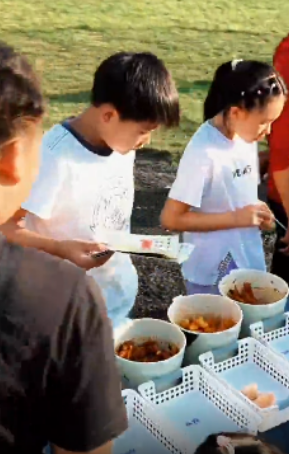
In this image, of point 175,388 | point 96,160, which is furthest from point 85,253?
point 175,388

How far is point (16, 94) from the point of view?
94cm

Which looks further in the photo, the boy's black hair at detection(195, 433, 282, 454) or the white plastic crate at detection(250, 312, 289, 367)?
the white plastic crate at detection(250, 312, 289, 367)

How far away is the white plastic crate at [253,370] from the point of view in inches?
68.6

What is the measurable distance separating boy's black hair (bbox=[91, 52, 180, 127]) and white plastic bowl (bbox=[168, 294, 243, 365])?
524 millimetres

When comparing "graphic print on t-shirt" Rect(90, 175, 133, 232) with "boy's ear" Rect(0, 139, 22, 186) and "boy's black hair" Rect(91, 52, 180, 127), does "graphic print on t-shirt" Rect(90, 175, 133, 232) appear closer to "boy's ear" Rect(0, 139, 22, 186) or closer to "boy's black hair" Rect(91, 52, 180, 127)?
"boy's black hair" Rect(91, 52, 180, 127)

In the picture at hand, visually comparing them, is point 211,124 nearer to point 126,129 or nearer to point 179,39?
point 126,129

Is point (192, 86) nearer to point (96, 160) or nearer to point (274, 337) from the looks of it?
point (96, 160)

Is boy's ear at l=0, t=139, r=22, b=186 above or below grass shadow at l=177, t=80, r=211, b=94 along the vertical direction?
above

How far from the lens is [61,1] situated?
10.1 metres

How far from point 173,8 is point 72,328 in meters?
9.75

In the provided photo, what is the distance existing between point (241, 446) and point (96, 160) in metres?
0.98

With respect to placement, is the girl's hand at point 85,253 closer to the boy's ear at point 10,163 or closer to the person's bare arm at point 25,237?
the person's bare arm at point 25,237

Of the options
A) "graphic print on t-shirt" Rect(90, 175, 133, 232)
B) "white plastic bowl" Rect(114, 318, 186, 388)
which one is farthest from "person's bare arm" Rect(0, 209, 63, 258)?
"white plastic bowl" Rect(114, 318, 186, 388)

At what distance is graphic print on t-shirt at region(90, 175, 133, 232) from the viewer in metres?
2.05
